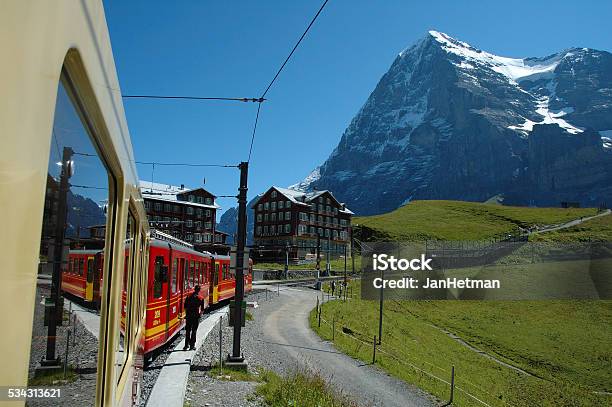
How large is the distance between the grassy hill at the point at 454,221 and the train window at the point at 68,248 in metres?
93.6

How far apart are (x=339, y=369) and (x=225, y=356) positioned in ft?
15.7

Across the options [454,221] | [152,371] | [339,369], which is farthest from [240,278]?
[454,221]

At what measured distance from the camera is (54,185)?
1.44 metres

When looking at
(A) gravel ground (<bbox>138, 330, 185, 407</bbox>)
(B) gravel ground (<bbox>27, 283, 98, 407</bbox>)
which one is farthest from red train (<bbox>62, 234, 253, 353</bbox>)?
(B) gravel ground (<bbox>27, 283, 98, 407</bbox>)

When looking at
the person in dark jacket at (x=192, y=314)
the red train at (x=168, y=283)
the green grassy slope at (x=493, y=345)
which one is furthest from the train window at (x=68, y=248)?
the green grassy slope at (x=493, y=345)

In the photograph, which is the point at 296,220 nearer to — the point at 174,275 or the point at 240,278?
the point at 174,275

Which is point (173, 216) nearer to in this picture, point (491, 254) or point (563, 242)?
point (491, 254)

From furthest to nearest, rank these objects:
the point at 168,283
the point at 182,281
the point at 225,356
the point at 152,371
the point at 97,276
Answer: the point at 182,281, the point at 225,356, the point at 168,283, the point at 152,371, the point at 97,276

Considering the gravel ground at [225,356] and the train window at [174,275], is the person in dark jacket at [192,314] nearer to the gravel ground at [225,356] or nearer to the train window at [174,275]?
the gravel ground at [225,356]

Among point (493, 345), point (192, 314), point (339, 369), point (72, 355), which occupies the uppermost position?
point (72, 355)

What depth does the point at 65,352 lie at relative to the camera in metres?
1.79

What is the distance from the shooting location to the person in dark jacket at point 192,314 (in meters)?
14.1

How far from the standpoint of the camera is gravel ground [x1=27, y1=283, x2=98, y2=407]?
4.42ft

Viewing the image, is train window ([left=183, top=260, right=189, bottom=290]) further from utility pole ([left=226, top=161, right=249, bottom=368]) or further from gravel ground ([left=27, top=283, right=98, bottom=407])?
gravel ground ([left=27, top=283, right=98, bottom=407])
